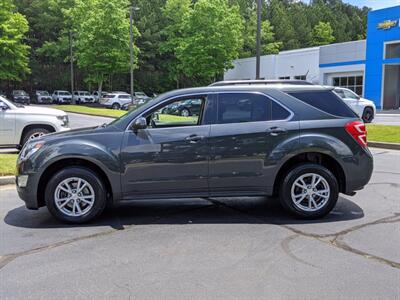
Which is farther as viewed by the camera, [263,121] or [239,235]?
[263,121]

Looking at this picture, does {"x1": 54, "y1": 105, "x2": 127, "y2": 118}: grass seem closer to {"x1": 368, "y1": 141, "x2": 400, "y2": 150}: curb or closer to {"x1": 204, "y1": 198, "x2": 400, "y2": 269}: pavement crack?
{"x1": 368, "y1": 141, "x2": 400, "y2": 150}: curb

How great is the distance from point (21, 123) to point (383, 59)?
1296 inches

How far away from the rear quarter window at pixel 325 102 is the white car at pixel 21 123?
7270 millimetres

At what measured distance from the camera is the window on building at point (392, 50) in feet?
119

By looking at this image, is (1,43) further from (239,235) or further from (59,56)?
(239,235)

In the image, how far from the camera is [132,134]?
18.9 ft

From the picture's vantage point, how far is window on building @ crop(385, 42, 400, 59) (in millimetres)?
36406

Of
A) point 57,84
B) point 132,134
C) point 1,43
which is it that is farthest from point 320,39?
point 132,134

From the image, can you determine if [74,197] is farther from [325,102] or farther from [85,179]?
[325,102]

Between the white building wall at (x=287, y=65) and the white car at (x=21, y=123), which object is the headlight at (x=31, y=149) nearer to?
the white car at (x=21, y=123)

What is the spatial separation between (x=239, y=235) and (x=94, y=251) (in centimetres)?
167

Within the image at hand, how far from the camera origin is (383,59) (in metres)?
36.7

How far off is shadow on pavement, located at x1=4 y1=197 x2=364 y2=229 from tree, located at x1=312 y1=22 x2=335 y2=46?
230 ft

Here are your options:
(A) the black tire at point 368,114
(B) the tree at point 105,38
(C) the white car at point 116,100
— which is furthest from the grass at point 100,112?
(A) the black tire at point 368,114
